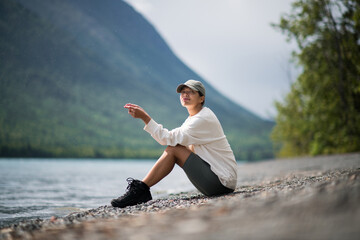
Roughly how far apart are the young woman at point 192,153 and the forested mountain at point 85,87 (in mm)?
45168

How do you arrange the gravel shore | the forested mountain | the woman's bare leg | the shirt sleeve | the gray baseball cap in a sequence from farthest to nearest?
1. the forested mountain
2. the gray baseball cap
3. the woman's bare leg
4. the shirt sleeve
5. the gravel shore

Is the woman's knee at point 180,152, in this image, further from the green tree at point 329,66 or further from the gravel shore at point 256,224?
the green tree at point 329,66

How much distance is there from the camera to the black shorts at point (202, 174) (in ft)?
12.2

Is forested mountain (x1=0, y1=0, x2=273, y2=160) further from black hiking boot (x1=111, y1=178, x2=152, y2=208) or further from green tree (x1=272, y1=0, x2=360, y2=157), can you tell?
black hiking boot (x1=111, y1=178, x2=152, y2=208)

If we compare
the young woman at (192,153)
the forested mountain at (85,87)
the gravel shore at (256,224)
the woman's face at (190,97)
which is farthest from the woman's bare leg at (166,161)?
the forested mountain at (85,87)

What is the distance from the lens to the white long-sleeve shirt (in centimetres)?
362

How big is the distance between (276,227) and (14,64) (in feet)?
303

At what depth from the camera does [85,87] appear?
100438 millimetres

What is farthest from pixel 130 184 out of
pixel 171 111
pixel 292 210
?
pixel 171 111

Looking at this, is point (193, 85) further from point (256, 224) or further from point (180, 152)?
point (256, 224)

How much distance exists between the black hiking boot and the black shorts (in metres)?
0.54

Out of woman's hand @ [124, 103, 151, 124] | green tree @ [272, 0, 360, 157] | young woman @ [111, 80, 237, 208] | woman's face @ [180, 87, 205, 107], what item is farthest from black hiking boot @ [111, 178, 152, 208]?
green tree @ [272, 0, 360, 157]

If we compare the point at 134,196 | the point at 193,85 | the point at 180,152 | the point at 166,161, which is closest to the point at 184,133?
the point at 180,152

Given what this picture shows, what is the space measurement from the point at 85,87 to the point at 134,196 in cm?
10174
